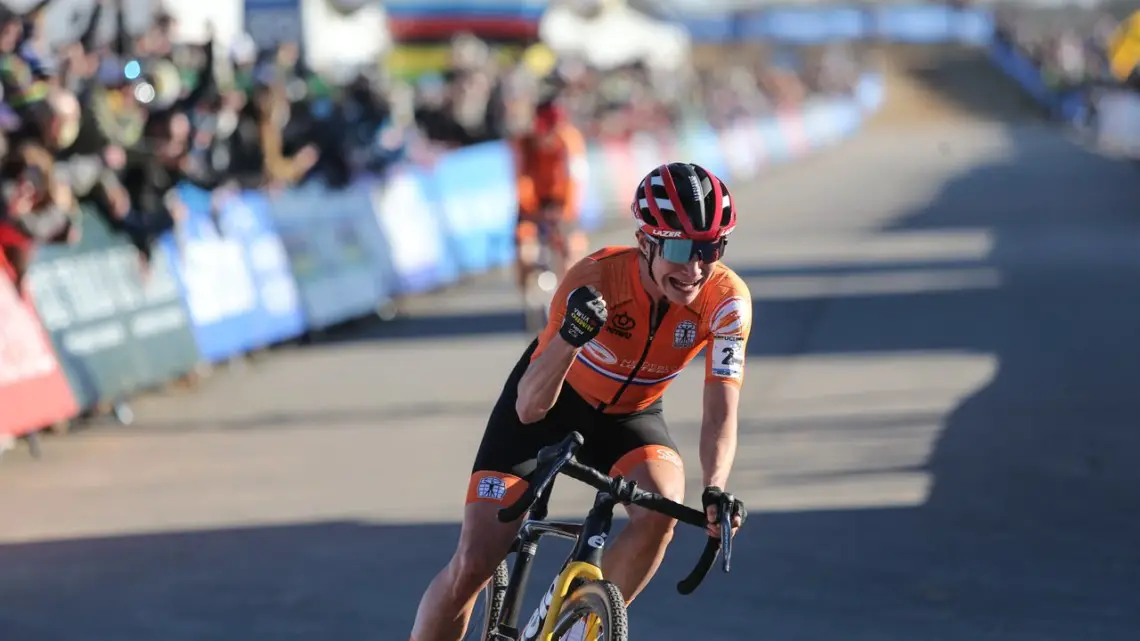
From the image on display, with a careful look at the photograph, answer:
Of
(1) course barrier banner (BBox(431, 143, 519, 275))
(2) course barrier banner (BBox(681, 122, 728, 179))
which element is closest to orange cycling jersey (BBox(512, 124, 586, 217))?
(1) course barrier banner (BBox(431, 143, 519, 275))

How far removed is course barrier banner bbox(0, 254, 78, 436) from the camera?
36.6 feet

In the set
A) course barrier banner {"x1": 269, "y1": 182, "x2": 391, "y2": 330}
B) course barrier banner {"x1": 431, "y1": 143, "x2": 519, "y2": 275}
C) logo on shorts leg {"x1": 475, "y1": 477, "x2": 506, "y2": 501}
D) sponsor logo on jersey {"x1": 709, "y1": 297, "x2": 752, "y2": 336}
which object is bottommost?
course barrier banner {"x1": 431, "y1": 143, "x2": 519, "y2": 275}

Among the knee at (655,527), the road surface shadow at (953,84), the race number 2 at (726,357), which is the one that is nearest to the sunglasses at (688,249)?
the race number 2 at (726,357)

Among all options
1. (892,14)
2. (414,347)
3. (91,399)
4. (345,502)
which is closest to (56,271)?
(91,399)

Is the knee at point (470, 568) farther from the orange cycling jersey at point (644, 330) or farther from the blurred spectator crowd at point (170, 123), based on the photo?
the blurred spectator crowd at point (170, 123)

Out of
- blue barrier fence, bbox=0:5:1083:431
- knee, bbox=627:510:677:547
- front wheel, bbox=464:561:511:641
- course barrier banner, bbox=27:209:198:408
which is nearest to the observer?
knee, bbox=627:510:677:547

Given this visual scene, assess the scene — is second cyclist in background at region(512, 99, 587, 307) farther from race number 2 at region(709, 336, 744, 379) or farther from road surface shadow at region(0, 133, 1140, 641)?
race number 2 at region(709, 336, 744, 379)

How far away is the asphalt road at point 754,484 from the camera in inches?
301

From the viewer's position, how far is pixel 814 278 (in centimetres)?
2164

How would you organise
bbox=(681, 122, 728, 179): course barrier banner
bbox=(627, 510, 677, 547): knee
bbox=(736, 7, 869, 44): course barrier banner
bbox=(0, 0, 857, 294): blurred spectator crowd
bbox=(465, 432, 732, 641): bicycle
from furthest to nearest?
bbox=(736, 7, 869, 44): course barrier banner → bbox=(681, 122, 728, 179): course barrier banner → bbox=(0, 0, 857, 294): blurred spectator crowd → bbox=(627, 510, 677, 547): knee → bbox=(465, 432, 732, 641): bicycle

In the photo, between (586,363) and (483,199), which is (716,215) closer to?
(586,363)

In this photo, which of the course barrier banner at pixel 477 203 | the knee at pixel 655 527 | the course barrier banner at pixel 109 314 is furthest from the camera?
the course barrier banner at pixel 477 203

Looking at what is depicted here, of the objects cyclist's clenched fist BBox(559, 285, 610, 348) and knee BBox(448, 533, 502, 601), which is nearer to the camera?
cyclist's clenched fist BBox(559, 285, 610, 348)

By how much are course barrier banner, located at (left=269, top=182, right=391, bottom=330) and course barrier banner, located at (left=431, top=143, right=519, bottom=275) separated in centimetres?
256
